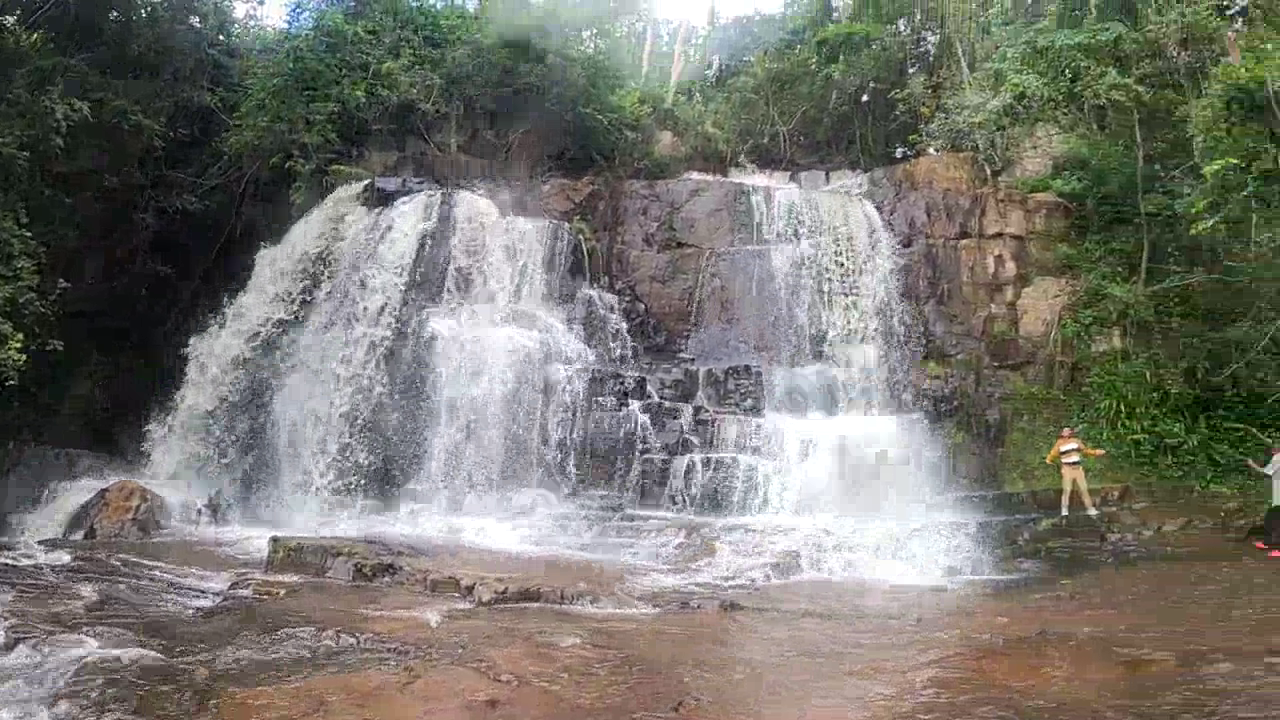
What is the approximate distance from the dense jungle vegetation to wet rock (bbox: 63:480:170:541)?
5.36ft

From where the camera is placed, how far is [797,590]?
8.38 metres

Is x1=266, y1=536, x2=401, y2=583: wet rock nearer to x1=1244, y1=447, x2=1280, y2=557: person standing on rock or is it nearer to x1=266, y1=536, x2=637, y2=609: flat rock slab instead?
x1=266, y1=536, x2=637, y2=609: flat rock slab

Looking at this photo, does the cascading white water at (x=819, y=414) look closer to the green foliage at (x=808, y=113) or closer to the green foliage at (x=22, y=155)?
the green foliage at (x=808, y=113)

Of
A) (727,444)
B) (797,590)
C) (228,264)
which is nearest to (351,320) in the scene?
(228,264)

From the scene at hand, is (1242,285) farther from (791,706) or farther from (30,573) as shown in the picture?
(30,573)

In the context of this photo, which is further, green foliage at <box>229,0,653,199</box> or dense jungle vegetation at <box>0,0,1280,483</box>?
green foliage at <box>229,0,653,199</box>

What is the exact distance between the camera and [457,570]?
332 inches

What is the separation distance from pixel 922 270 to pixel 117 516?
38.7 feet

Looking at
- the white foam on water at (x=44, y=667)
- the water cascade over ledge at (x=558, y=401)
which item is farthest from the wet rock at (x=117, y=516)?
the white foam on water at (x=44, y=667)

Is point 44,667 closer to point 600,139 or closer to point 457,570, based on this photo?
point 457,570

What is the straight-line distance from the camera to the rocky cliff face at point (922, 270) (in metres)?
14.0

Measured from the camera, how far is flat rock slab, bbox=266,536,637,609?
25.1 ft

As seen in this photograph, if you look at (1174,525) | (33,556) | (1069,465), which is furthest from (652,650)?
(1174,525)

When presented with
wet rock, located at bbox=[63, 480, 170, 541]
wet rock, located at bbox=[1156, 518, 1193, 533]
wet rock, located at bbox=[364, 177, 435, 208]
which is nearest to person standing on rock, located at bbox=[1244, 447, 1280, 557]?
wet rock, located at bbox=[1156, 518, 1193, 533]
